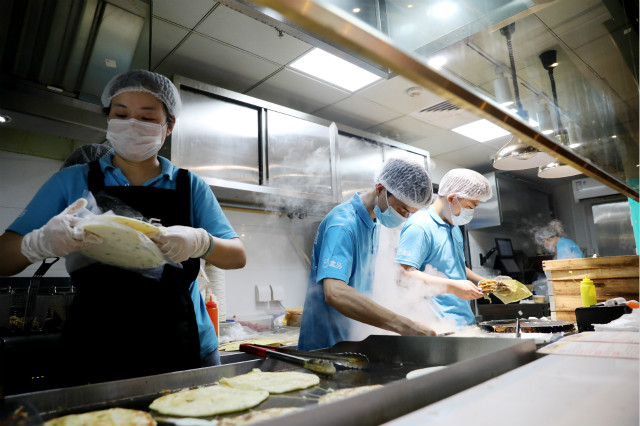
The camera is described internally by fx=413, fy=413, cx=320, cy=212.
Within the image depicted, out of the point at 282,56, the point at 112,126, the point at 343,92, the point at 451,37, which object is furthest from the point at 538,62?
the point at 343,92

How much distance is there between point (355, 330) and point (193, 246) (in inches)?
41.3

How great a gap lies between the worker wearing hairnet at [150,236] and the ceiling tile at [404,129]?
10.5 feet

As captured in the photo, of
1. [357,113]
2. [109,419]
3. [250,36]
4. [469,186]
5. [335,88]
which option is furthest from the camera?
[357,113]

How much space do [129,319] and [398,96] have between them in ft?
A: 10.4

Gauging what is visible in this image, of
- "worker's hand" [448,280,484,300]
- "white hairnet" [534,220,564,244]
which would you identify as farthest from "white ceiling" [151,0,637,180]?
"white hairnet" [534,220,564,244]

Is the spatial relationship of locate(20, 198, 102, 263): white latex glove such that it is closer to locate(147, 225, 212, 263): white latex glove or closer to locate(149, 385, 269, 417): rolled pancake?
locate(147, 225, 212, 263): white latex glove

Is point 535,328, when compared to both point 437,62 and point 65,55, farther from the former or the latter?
point 65,55

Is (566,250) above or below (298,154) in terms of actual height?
below

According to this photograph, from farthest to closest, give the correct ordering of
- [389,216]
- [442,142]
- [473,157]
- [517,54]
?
[473,157], [442,142], [389,216], [517,54]

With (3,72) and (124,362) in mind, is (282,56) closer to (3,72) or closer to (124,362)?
(3,72)

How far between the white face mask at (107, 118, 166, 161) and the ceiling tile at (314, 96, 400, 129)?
2.64 m

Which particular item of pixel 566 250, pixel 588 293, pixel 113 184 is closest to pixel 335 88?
pixel 588 293

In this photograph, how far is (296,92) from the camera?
12.3 feet

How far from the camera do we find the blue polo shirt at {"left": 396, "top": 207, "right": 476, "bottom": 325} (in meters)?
2.49
